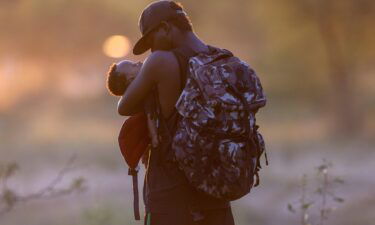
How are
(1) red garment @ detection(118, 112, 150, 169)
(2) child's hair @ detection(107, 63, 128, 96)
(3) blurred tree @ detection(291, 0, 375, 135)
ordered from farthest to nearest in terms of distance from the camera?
(3) blurred tree @ detection(291, 0, 375, 135) < (2) child's hair @ detection(107, 63, 128, 96) < (1) red garment @ detection(118, 112, 150, 169)

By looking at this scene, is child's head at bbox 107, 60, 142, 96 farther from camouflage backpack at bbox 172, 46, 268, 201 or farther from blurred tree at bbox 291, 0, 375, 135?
blurred tree at bbox 291, 0, 375, 135

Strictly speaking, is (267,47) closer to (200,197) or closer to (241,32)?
(241,32)

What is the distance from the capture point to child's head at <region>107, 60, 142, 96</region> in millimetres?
3867

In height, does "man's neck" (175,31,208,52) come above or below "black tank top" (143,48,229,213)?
above

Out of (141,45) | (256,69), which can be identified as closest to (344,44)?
(256,69)

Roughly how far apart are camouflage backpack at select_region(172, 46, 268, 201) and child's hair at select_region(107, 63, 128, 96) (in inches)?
16.1

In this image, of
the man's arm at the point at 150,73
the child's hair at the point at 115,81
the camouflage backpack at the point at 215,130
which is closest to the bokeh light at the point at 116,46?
the child's hair at the point at 115,81

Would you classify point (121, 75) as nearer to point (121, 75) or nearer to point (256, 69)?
point (121, 75)

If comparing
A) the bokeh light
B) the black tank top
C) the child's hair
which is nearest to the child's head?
the child's hair

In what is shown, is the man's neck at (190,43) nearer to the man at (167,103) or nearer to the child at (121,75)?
the man at (167,103)

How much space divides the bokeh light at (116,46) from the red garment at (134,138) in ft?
74.6

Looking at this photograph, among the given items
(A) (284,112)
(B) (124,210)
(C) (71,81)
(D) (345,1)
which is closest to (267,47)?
(A) (284,112)

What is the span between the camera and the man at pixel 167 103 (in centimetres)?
361

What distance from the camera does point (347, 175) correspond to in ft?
54.4
